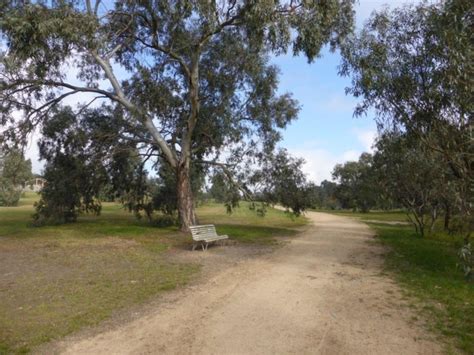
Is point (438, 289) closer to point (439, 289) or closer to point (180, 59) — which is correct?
point (439, 289)

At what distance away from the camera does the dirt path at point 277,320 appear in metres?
5.21

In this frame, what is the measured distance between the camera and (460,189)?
24.6ft

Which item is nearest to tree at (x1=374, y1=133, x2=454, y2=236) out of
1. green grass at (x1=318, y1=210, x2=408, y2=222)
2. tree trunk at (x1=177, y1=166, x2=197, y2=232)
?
tree trunk at (x1=177, y1=166, x2=197, y2=232)

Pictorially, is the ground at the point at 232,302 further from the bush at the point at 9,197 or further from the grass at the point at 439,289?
the bush at the point at 9,197

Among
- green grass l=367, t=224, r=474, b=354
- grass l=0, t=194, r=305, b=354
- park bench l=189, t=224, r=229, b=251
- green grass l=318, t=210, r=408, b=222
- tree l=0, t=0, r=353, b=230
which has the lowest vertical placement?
grass l=0, t=194, r=305, b=354

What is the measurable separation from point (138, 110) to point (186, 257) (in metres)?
8.44

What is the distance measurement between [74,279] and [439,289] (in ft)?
24.3

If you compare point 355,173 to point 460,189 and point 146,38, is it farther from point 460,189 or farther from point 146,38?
point 460,189

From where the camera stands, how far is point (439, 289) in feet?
27.5

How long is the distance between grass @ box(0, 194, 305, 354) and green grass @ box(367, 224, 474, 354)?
4.58 metres

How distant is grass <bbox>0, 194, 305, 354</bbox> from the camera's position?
6141 mm

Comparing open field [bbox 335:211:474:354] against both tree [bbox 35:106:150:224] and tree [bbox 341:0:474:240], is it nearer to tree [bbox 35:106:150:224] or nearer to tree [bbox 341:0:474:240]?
tree [bbox 341:0:474:240]

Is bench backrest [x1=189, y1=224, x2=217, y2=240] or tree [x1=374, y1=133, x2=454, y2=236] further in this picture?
bench backrest [x1=189, y1=224, x2=217, y2=240]

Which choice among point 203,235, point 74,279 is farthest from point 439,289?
point 203,235
